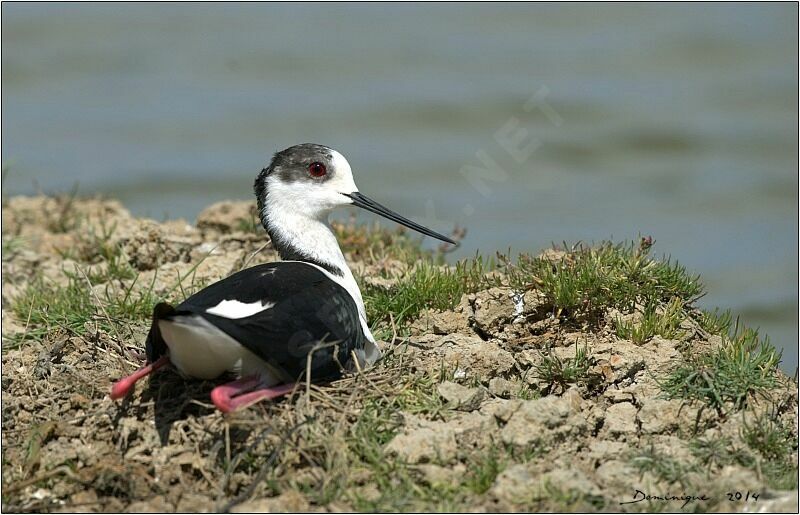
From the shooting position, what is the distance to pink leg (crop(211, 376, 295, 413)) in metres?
4.30

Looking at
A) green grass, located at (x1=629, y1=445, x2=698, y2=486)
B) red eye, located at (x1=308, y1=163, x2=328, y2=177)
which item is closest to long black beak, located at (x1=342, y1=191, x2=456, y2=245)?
red eye, located at (x1=308, y1=163, x2=328, y2=177)

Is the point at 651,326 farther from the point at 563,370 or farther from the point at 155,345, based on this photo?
the point at 155,345

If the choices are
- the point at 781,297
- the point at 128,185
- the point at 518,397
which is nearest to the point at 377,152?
the point at 128,185

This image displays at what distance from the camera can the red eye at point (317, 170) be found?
5660mm

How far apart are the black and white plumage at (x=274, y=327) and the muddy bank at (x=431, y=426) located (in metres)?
0.12

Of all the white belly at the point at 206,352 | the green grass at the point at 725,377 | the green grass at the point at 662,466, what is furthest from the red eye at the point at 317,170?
the green grass at the point at 662,466

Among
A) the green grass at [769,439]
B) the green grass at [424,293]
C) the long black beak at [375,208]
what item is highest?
the long black beak at [375,208]

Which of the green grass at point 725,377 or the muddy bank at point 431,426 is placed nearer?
the muddy bank at point 431,426

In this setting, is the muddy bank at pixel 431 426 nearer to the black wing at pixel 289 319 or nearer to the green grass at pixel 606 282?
the green grass at pixel 606 282

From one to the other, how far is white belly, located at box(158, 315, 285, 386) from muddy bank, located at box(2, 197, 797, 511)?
14cm

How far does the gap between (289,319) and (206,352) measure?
0.36 metres

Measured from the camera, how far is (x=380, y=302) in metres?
5.71

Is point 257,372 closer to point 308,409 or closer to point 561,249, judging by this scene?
point 308,409
